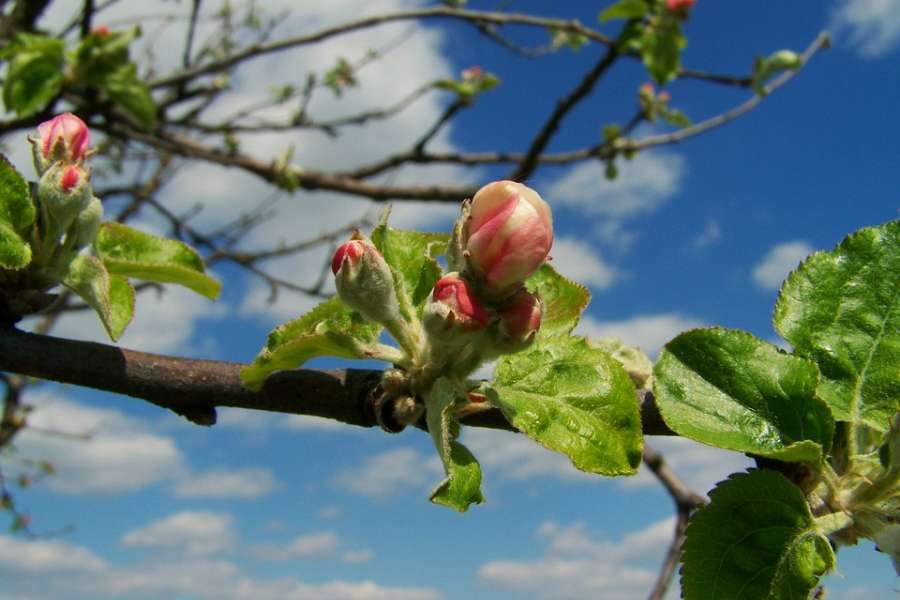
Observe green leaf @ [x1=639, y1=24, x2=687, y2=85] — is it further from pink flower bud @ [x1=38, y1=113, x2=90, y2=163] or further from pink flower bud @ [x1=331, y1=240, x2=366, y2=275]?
pink flower bud @ [x1=331, y1=240, x2=366, y2=275]

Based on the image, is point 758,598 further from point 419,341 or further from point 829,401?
point 419,341

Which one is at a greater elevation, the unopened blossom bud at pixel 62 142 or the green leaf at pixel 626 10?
the green leaf at pixel 626 10

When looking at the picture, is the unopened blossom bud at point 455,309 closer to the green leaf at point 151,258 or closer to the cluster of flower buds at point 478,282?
the cluster of flower buds at point 478,282

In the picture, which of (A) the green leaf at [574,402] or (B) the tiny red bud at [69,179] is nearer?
(A) the green leaf at [574,402]

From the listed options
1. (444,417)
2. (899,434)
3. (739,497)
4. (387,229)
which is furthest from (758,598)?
(387,229)

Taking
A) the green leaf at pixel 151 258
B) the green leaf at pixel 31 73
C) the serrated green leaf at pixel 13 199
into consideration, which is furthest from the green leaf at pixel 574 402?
the green leaf at pixel 31 73

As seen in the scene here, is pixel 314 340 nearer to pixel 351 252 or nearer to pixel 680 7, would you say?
pixel 351 252

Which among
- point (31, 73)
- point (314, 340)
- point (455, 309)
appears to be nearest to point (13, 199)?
point (314, 340)
